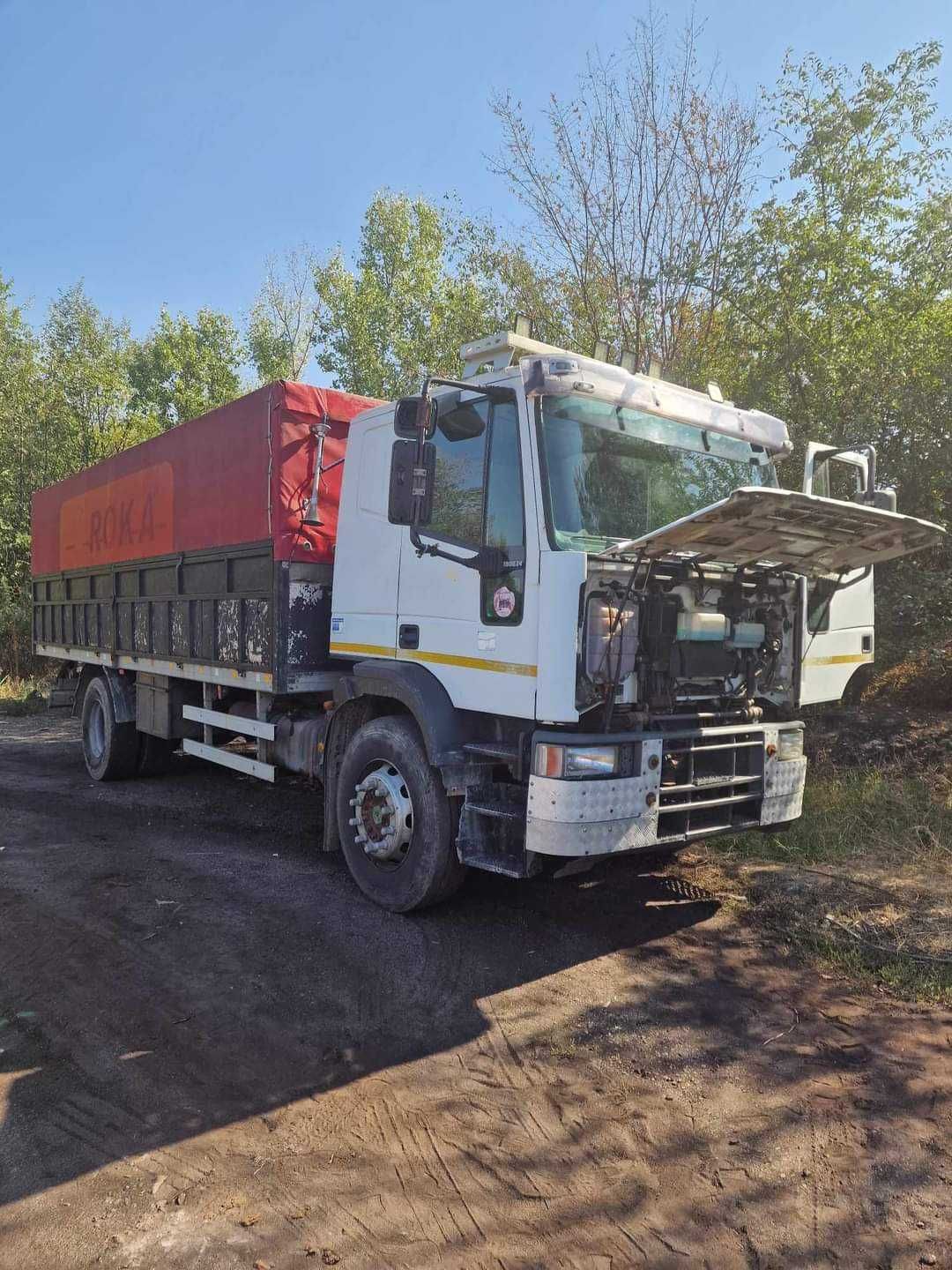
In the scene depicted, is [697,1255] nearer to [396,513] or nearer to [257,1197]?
[257,1197]

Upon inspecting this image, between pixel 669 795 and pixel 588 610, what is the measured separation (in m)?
1.03

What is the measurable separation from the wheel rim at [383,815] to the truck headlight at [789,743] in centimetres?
208

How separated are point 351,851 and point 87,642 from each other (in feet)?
18.0

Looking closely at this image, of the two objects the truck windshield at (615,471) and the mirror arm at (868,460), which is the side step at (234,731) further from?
the mirror arm at (868,460)

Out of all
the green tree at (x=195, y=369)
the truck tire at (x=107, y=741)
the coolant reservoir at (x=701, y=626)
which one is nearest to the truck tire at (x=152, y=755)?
the truck tire at (x=107, y=741)

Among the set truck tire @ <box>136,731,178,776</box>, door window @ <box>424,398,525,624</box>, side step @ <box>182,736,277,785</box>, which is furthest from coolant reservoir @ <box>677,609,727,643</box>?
truck tire @ <box>136,731,178,776</box>

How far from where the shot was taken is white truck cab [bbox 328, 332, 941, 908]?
161 inches

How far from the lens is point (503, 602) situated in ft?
14.4

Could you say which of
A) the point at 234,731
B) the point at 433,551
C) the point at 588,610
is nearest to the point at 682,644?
the point at 588,610

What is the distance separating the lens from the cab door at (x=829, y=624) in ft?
16.6

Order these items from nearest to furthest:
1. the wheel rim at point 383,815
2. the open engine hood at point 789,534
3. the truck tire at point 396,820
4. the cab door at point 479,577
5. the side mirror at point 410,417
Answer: the open engine hood at point 789,534, the cab door at point 479,577, the side mirror at point 410,417, the truck tire at point 396,820, the wheel rim at point 383,815

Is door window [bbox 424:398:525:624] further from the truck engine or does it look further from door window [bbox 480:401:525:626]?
the truck engine

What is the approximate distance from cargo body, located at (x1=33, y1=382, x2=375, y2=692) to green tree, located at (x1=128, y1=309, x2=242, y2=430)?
626 inches

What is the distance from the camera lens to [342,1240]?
2498mm
